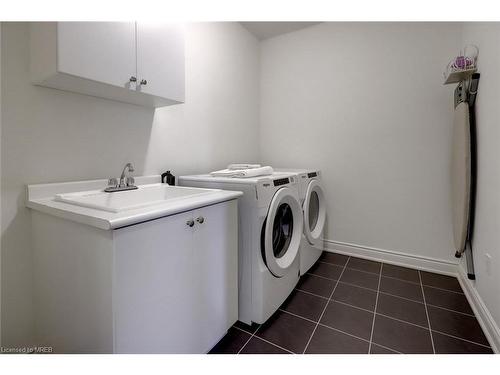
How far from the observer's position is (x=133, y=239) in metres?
0.86

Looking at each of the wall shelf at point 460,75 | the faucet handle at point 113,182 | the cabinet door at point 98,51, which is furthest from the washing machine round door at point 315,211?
the cabinet door at point 98,51

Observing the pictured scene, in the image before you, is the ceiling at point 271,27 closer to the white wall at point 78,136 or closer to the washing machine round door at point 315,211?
the white wall at point 78,136

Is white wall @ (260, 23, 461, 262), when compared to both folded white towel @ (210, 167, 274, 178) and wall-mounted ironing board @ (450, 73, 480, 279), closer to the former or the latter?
wall-mounted ironing board @ (450, 73, 480, 279)

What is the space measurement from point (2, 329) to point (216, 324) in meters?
0.99

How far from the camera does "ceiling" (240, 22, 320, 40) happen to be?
8.50 ft

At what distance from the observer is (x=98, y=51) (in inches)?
42.3

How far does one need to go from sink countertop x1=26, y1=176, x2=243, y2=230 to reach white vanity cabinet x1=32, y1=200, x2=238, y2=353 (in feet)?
0.11

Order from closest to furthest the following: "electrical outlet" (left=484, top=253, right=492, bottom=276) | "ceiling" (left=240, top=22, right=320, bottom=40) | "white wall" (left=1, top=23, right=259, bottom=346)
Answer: "white wall" (left=1, top=23, right=259, bottom=346)
"electrical outlet" (left=484, top=253, right=492, bottom=276)
"ceiling" (left=240, top=22, right=320, bottom=40)

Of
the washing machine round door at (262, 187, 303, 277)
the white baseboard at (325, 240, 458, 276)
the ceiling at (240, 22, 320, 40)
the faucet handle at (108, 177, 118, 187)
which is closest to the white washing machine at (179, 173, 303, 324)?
the washing machine round door at (262, 187, 303, 277)

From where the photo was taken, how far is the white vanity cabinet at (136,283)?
83 centimetres

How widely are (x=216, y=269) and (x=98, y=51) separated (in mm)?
1165

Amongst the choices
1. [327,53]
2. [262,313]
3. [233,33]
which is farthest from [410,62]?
[262,313]

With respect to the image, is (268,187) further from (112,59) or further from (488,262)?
(488,262)
